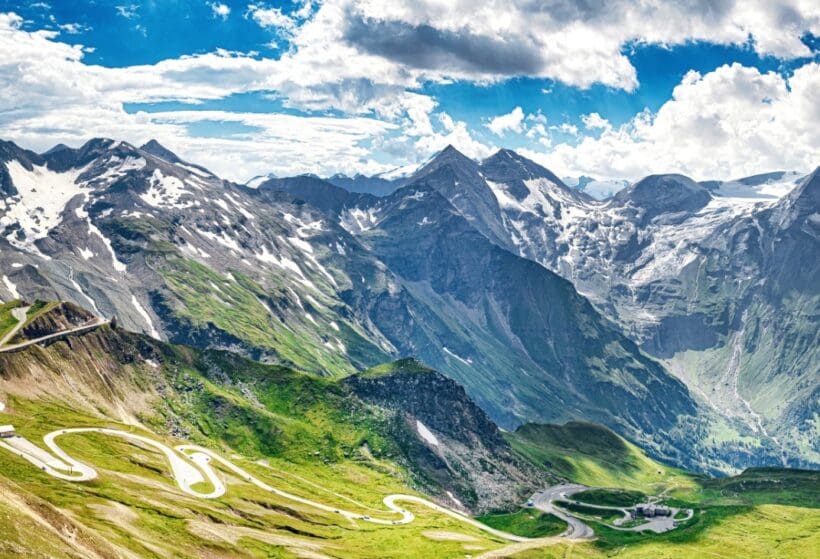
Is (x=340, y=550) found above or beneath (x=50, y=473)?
beneath

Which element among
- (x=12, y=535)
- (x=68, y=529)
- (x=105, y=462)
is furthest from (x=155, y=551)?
(x=105, y=462)

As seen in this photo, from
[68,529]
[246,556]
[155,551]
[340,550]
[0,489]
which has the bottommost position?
[340,550]

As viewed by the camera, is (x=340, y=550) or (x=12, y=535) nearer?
(x=12, y=535)

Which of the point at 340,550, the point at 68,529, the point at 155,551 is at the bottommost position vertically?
the point at 340,550

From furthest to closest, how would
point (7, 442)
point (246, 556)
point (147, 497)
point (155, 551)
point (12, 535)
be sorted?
point (7, 442) < point (147, 497) < point (246, 556) < point (155, 551) < point (12, 535)

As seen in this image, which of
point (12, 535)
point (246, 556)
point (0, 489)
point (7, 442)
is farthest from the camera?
point (7, 442)

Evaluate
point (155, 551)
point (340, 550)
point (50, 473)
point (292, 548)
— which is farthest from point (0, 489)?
point (340, 550)

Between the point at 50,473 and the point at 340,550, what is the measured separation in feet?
229

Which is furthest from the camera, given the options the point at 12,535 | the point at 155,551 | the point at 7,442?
the point at 7,442

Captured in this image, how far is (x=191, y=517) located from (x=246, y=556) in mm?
16978

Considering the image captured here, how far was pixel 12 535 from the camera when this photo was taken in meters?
105

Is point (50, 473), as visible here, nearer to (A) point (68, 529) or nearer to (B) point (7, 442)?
(B) point (7, 442)

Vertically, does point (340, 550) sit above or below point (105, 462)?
below

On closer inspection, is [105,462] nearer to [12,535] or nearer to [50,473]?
[50,473]
